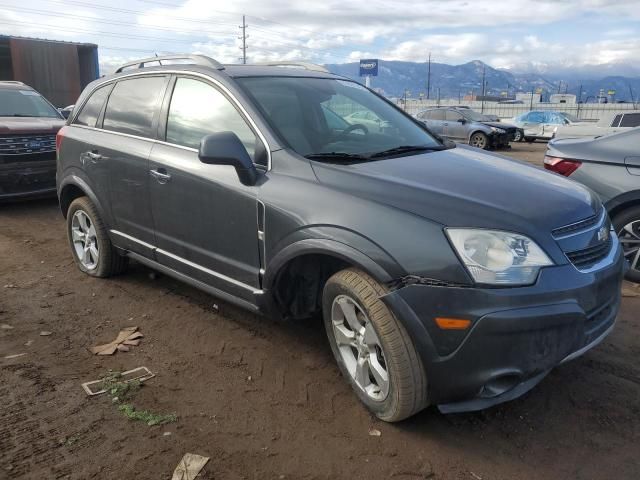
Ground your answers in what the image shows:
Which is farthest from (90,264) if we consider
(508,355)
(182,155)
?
(508,355)

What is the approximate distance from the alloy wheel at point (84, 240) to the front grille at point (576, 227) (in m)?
3.78

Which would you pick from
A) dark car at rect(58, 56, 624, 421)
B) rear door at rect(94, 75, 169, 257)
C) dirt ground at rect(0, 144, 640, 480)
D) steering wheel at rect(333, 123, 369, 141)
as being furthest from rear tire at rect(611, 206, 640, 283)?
rear door at rect(94, 75, 169, 257)

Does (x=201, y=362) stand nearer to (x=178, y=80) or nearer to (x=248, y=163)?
(x=248, y=163)

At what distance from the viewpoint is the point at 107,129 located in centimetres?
447

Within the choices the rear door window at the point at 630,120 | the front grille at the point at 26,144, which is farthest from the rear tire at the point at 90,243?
the rear door window at the point at 630,120

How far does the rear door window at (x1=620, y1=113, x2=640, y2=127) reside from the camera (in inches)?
505

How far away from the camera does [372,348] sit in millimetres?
2773

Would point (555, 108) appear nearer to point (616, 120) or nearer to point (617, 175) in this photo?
point (616, 120)

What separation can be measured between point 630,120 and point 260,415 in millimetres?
13313

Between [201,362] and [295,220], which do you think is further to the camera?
[201,362]

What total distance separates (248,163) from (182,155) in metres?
0.75

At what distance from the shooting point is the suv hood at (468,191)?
2523mm

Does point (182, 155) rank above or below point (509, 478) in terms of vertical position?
above

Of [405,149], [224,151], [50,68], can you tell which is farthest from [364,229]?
[50,68]
